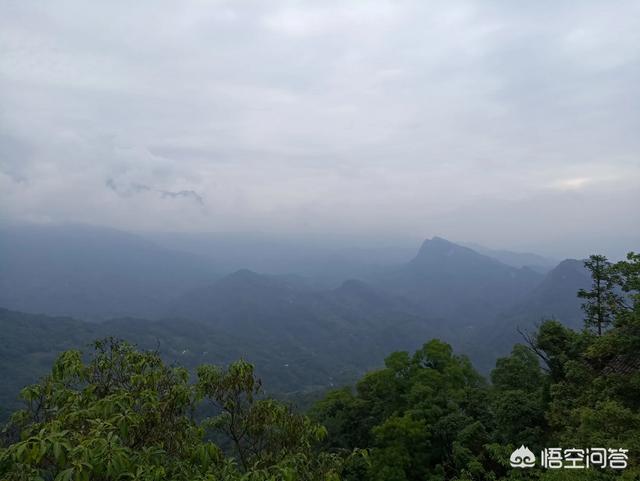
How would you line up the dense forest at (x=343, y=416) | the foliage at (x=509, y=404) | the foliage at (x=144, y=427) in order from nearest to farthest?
the foliage at (x=144, y=427), the dense forest at (x=343, y=416), the foliage at (x=509, y=404)

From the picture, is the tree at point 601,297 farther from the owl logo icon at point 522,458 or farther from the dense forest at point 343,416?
the owl logo icon at point 522,458

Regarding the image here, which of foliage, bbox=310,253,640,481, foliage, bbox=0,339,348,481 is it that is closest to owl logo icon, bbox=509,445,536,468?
foliage, bbox=310,253,640,481

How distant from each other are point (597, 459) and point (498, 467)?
814cm

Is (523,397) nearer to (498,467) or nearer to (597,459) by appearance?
(498,467)

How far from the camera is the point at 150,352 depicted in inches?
367

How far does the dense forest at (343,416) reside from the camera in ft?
20.2

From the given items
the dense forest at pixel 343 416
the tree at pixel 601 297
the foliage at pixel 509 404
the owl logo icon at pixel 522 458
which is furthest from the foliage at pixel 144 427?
the tree at pixel 601 297
